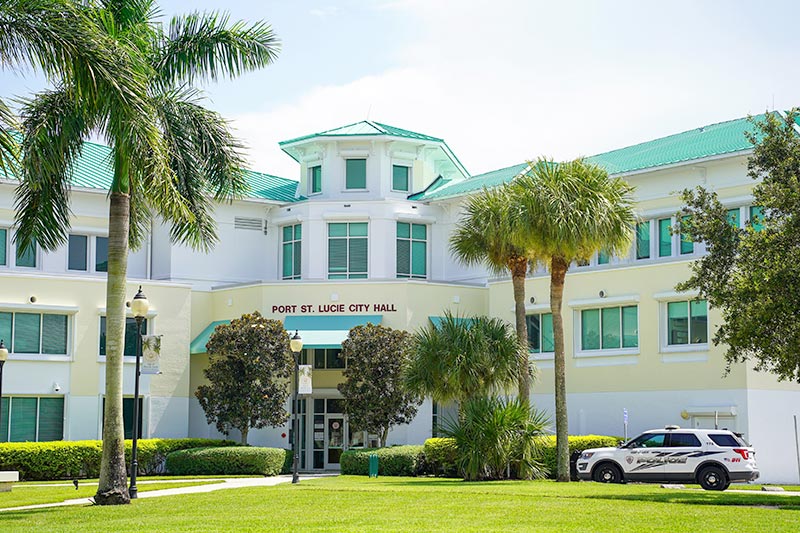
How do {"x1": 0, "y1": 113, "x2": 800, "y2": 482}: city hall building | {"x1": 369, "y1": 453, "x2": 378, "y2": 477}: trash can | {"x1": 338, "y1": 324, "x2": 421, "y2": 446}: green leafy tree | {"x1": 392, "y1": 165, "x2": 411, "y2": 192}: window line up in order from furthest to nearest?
{"x1": 392, "y1": 165, "x2": 411, "y2": 192}: window → {"x1": 338, "y1": 324, "x2": 421, "y2": 446}: green leafy tree → {"x1": 0, "y1": 113, "x2": 800, "y2": 482}: city hall building → {"x1": 369, "y1": 453, "x2": 378, "y2": 477}: trash can

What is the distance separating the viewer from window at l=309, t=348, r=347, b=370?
48.9 m

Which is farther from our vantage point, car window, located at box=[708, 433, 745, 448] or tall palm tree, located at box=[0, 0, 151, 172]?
car window, located at box=[708, 433, 745, 448]

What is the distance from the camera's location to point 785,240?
24.8 meters

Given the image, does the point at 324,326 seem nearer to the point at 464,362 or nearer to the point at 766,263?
the point at 464,362

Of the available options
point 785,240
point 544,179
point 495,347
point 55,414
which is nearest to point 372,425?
point 495,347

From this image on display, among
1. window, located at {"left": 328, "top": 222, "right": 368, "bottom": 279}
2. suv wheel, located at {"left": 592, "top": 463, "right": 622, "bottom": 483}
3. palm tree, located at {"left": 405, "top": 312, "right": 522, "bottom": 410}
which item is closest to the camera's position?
suv wheel, located at {"left": 592, "top": 463, "right": 622, "bottom": 483}

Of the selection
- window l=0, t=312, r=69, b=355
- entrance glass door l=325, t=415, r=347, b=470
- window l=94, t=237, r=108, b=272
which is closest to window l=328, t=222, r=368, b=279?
entrance glass door l=325, t=415, r=347, b=470

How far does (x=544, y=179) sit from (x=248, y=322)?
49.3ft

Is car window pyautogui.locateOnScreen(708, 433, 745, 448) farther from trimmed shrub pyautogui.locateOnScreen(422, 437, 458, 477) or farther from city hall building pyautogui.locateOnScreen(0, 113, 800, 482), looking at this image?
trimmed shrub pyautogui.locateOnScreen(422, 437, 458, 477)

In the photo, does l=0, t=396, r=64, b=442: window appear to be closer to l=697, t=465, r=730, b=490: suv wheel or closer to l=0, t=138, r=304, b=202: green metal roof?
l=0, t=138, r=304, b=202: green metal roof

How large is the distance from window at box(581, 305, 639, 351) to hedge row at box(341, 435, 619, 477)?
4260mm

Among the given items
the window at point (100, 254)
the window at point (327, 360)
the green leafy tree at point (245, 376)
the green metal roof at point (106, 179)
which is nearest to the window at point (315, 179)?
the green metal roof at point (106, 179)

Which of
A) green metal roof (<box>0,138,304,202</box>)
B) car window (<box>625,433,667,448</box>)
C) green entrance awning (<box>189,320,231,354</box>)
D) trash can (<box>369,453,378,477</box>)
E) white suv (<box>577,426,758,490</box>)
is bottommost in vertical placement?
trash can (<box>369,453,378,477</box>)

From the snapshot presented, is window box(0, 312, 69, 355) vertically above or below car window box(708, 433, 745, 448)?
above
